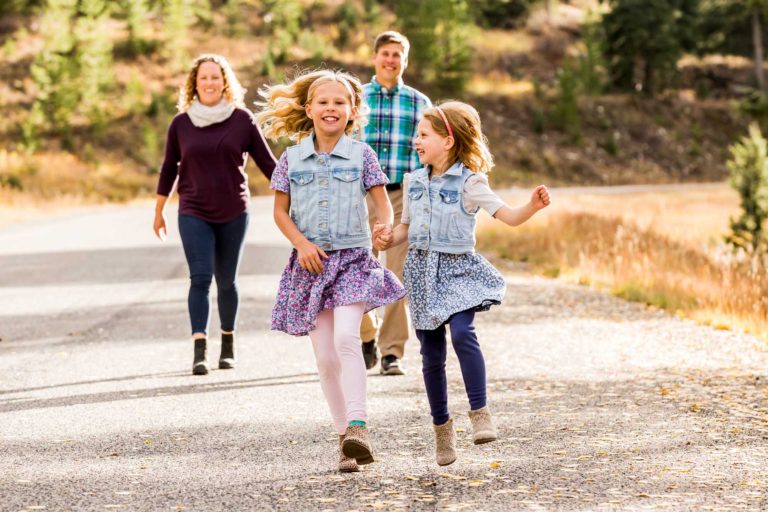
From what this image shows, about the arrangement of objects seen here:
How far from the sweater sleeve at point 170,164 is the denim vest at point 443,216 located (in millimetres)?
2924

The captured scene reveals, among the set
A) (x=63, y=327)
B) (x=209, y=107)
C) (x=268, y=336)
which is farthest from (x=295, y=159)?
(x=63, y=327)

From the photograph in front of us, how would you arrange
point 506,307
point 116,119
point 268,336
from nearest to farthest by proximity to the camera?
point 268,336 → point 506,307 → point 116,119

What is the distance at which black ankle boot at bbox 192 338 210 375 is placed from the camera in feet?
25.3

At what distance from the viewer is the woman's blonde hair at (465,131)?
5309 millimetres

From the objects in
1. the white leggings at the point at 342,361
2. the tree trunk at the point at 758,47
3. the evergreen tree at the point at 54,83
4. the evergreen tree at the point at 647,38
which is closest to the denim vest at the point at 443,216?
the white leggings at the point at 342,361

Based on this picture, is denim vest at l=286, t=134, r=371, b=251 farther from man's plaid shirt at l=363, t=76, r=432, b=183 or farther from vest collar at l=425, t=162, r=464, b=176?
man's plaid shirt at l=363, t=76, r=432, b=183

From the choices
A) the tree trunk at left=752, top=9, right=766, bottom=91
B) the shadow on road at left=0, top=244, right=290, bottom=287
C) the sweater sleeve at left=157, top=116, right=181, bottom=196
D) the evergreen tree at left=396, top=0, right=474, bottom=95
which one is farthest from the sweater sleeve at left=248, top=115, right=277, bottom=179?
the tree trunk at left=752, top=9, right=766, bottom=91

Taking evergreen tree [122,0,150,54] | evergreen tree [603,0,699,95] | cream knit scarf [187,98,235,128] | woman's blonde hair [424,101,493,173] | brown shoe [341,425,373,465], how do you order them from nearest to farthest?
brown shoe [341,425,373,465] < woman's blonde hair [424,101,493,173] < cream knit scarf [187,98,235,128] < evergreen tree [603,0,699,95] < evergreen tree [122,0,150,54]

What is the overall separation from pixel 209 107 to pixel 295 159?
2485 millimetres

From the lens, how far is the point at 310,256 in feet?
16.8

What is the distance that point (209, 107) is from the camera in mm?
7629

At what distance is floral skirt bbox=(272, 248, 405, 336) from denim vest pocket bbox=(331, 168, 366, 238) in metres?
0.10

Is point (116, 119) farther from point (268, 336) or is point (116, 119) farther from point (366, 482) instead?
point (366, 482)

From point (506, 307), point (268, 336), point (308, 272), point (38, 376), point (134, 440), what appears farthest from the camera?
point (506, 307)
